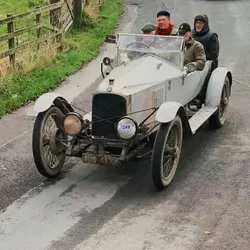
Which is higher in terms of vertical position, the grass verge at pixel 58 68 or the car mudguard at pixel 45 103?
the car mudguard at pixel 45 103

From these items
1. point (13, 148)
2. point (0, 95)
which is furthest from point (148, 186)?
point (0, 95)

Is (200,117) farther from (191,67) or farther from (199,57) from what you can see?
(199,57)

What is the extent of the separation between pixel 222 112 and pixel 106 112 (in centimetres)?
311

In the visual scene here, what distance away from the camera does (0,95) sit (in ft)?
36.4

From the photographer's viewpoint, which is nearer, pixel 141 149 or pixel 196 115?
pixel 141 149

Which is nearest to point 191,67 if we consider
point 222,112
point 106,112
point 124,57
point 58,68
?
point 124,57

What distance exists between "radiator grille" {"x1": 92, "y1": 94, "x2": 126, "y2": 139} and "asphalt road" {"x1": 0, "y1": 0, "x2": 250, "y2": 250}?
0.64 metres

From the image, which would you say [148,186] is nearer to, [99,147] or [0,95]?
[99,147]

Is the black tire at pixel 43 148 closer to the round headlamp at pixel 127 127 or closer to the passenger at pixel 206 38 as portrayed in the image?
the round headlamp at pixel 127 127

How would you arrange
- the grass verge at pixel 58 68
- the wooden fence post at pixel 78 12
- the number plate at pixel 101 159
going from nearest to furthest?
the number plate at pixel 101 159
the grass verge at pixel 58 68
the wooden fence post at pixel 78 12

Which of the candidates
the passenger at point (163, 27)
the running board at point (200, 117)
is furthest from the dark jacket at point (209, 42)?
the running board at point (200, 117)

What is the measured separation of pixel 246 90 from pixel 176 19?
957 centimetres

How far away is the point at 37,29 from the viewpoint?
45.4 feet

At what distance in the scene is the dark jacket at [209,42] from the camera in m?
10.2
